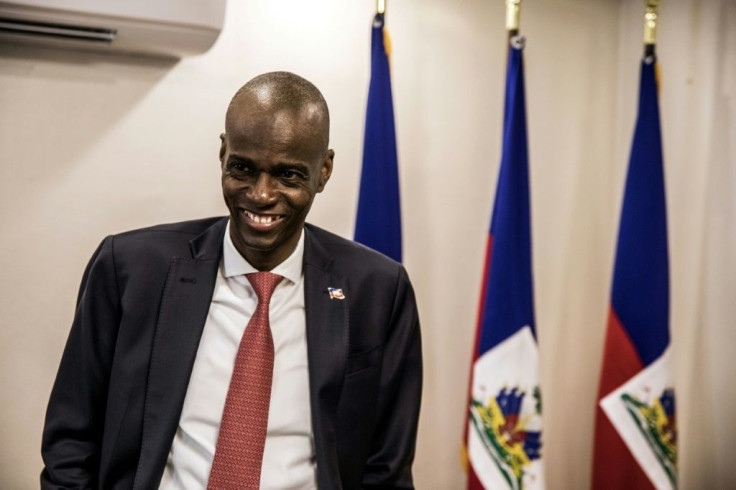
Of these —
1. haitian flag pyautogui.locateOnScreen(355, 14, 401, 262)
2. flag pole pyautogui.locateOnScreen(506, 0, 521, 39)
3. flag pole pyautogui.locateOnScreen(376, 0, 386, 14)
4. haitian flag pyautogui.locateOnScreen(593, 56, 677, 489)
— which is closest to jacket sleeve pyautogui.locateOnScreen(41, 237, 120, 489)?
haitian flag pyautogui.locateOnScreen(355, 14, 401, 262)

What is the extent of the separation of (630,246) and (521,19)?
3.21 feet

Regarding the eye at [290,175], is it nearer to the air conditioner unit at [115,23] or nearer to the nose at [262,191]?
the nose at [262,191]

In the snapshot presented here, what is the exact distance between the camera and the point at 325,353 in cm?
193

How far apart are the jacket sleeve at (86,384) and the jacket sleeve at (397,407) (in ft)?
1.93

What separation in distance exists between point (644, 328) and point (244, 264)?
1749mm

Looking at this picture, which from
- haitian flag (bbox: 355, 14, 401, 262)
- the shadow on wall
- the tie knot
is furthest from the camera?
haitian flag (bbox: 355, 14, 401, 262)

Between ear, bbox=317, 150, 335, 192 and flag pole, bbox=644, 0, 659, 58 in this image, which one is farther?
flag pole, bbox=644, 0, 659, 58

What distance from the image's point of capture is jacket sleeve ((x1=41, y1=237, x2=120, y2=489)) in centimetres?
186

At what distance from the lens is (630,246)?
3.20m

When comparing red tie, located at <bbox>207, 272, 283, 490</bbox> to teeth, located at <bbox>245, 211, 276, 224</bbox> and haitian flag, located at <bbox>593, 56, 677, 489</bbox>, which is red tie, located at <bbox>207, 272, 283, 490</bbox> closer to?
teeth, located at <bbox>245, 211, 276, 224</bbox>

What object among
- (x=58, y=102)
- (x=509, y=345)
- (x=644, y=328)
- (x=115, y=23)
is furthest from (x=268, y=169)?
(x=644, y=328)

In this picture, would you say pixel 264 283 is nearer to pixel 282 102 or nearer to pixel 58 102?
pixel 282 102

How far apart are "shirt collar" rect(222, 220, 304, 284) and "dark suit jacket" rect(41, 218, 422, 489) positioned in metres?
0.02

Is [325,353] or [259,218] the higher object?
[259,218]
